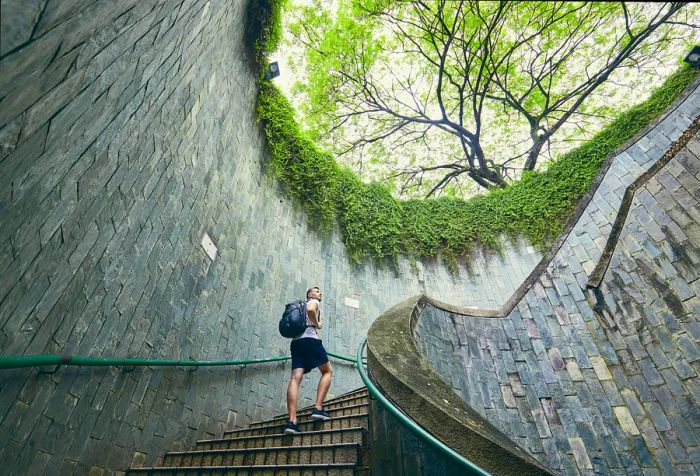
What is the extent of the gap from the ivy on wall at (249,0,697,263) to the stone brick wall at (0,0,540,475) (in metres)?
0.87

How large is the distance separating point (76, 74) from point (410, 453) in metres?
3.04

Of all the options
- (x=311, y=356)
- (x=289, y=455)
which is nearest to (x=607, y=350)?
(x=311, y=356)

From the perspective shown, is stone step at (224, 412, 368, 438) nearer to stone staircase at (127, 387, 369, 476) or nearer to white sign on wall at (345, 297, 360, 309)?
stone staircase at (127, 387, 369, 476)

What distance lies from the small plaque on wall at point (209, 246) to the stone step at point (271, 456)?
2.33m

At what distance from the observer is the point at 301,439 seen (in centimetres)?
335

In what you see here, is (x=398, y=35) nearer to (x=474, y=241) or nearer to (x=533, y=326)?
(x=474, y=241)

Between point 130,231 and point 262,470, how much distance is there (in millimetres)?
2522

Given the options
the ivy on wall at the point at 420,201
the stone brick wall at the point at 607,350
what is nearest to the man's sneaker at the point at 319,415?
the stone brick wall at the point at 607,350

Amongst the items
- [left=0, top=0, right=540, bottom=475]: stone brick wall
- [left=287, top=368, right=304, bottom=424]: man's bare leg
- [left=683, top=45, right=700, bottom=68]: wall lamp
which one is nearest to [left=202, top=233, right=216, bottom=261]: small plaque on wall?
[left=0, top=0, right=540, bottom=475]: stone brick wall

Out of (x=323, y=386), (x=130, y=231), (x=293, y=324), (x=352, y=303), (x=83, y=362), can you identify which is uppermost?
(x=352, y=303)

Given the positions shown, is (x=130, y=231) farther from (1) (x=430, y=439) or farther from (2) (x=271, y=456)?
(1) (x=430, y=439)

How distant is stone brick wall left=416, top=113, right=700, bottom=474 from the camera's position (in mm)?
3365

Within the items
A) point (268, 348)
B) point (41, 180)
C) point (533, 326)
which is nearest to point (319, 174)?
point (268, 348)

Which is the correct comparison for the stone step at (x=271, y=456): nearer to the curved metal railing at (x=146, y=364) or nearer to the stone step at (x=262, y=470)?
the stone step at (x=262, y=470)
